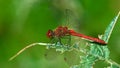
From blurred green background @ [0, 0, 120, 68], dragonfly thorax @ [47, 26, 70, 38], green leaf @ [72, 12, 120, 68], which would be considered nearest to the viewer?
green leaf @ [72, 12, 120, 68]

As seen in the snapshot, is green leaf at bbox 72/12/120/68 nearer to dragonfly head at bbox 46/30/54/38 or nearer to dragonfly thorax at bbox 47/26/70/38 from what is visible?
dragonfly thorax at bbox 47/26/70/38

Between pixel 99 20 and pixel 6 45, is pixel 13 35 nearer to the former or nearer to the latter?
pixel 6 45

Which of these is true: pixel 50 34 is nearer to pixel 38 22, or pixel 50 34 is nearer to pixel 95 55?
pixel 95 55

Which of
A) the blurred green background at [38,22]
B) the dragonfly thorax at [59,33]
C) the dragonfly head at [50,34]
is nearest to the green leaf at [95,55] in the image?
the dragonfly thorax at [59,33]

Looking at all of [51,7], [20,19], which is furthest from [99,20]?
[20,19]

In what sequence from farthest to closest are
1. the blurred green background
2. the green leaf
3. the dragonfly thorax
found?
the blurred green background → the dragonfly thorax → the green leaf

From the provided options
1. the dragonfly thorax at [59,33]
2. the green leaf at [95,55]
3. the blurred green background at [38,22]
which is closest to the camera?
the green leaf at [95,55]

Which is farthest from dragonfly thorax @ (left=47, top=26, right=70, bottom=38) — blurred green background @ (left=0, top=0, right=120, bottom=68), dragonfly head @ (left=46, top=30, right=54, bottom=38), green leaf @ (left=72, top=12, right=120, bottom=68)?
blurred green background @ (left=0, top=0, right=120, bottom=68)

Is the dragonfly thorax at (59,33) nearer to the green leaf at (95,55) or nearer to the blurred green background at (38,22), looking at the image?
the green leaf at (95,55)

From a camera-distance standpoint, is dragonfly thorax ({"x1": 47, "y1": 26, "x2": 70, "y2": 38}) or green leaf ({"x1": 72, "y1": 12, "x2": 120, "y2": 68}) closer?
green leaf ({"x1": 72, "y1": 12, "x2": 120, "y2": 68})
